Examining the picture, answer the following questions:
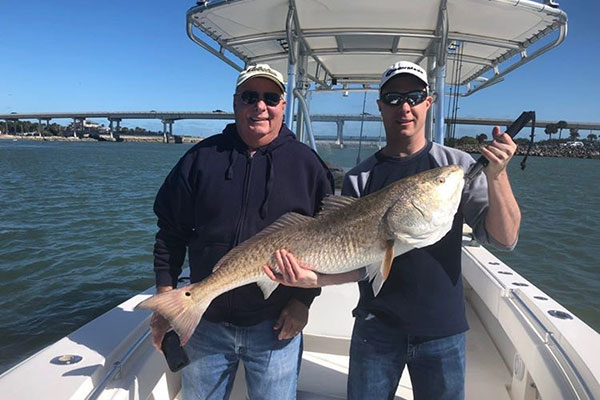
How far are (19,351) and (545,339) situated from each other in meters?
7.35

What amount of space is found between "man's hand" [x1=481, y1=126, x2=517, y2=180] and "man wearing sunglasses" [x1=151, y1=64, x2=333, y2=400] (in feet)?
3.33

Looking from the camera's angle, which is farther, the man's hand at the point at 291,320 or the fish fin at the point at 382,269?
the man's hand at the point at 291,320

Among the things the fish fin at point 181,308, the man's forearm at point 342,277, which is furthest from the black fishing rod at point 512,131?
the fish fin at point 181,308

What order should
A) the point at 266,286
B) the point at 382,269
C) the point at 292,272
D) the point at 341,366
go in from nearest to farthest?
the point at 382,269
the point at 292,272
the point at 266,286
the point at 341,366

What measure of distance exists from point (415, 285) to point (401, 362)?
0.47m

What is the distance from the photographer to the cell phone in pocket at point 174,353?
243 centimetres

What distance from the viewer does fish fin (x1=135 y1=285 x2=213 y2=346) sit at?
2309 mm

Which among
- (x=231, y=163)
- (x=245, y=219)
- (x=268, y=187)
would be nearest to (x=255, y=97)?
(x=231, y=163)

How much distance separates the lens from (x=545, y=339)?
2.85m

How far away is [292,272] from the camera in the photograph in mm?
2328

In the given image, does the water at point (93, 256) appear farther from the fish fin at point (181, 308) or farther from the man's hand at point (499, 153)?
the fish fin at point (181, 308)

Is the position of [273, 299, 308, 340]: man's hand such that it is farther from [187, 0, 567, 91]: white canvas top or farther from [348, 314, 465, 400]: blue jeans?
[187, 0, 567, 91]: white canvas top

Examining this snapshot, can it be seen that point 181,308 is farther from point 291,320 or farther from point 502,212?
point 502,212

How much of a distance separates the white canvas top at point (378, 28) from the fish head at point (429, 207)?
2958 mm
